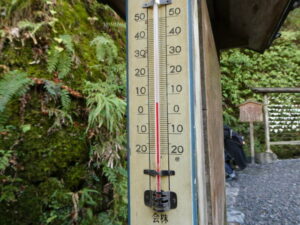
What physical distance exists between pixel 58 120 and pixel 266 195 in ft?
12.6

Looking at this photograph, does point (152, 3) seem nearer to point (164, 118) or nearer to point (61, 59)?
point (164, 118)

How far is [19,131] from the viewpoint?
6.93 feet

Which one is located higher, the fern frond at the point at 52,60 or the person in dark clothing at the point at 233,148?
Answer: the fern frond at the point at 52,60

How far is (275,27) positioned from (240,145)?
14.5 ft

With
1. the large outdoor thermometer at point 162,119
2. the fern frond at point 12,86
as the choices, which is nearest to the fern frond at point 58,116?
the fern frond at point 12,86

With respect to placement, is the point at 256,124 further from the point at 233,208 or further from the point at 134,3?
the point at 134,3

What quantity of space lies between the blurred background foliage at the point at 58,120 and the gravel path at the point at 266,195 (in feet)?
6.84

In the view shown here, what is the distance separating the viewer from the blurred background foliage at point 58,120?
2025 mm

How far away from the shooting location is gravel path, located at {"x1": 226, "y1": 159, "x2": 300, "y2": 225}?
3.72 metres

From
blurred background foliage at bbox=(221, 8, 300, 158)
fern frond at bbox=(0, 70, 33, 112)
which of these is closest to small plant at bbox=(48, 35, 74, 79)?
fern frond at bbox=(0, 70, 33, 112)

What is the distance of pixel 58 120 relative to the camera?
224 cm

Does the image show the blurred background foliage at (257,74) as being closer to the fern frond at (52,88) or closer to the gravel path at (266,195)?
the gravel path at (266,195)

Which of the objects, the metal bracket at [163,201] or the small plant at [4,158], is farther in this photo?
the small plant at [4,158]

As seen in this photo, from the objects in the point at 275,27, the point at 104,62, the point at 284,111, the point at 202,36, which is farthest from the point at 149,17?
the point at 284,111
